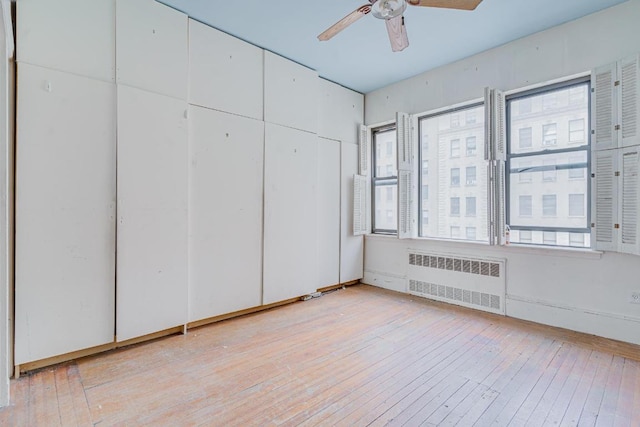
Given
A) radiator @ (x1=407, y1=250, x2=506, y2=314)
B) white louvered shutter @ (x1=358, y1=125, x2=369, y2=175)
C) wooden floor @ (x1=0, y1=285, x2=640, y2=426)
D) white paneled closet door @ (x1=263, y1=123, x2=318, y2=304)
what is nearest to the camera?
wooden floor @ (x1=0, y1=285, x2=640, y2=426)

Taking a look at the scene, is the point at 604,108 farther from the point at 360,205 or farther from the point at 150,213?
the point at 150,213

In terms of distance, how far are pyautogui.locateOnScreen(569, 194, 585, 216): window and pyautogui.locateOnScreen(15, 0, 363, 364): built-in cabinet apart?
3.06 meters

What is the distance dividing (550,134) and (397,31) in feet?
7.39

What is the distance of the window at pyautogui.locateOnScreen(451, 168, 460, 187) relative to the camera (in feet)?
14.6

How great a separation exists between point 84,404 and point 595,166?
4756 mm

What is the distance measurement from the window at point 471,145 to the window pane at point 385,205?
3.95ft

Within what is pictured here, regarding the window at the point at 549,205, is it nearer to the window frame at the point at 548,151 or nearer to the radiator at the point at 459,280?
the window frame at the point at 548,151

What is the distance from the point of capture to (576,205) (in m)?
3.42

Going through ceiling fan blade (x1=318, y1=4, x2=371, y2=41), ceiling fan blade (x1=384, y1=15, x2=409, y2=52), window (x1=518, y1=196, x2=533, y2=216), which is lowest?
window (x1=518, y1=196, x2=533, y2=216)

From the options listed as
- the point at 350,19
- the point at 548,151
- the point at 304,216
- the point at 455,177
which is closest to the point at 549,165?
the point at 548,151

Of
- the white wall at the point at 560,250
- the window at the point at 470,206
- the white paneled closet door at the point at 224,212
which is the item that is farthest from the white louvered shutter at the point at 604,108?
the white paneled closet door at the point at 224,212

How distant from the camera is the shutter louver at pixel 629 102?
2916 mm

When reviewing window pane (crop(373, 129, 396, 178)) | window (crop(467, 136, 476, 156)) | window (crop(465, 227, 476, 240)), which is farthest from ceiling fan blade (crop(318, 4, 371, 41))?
window (crop(465, 227, 476, 240))

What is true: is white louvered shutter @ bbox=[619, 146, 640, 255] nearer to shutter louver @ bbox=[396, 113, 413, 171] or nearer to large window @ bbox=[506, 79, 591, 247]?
large window @ bbox=[506, 79, 591, 247]
